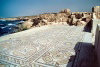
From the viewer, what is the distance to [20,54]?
2.98 meters

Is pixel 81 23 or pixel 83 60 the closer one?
pixel 83 60

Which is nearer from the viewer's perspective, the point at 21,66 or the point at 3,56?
the point at 21,66

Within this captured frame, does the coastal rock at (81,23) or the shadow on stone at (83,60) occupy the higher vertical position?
the coastal rock at (81,23)

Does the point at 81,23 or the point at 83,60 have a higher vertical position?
the point at 81,23

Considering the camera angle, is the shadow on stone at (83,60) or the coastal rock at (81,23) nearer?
the shadow on stone at (83,60)

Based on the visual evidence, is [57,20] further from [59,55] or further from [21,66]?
[21,66]

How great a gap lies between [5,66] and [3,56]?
622mm

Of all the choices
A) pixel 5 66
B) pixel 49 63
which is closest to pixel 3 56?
pixel 5 66

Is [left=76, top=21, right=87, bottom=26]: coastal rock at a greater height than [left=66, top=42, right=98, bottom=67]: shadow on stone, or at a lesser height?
greater

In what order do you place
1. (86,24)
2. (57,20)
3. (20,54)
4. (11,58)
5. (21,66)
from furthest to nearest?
1. (57,20)
2. (86,24)
3. (20,54)
4. (11,58)
5. (21,66)

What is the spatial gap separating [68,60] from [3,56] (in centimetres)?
187

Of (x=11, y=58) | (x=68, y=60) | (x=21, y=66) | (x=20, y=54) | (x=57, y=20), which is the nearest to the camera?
(x=21, y=66)

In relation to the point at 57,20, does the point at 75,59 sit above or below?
below

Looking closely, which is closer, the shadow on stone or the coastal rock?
the shadow on stone
